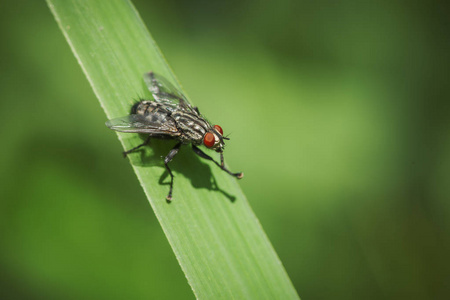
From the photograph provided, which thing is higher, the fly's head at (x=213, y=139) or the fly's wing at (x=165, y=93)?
the fly's wing at (x=165, y=93)

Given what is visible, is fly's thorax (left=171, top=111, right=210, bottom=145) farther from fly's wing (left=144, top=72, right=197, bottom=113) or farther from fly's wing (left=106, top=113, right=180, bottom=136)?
fly's wing (left=144, top=72, right=197, bottom=113)

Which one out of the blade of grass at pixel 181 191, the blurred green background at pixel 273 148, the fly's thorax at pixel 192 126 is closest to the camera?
the blade of grass at pixel 181 191

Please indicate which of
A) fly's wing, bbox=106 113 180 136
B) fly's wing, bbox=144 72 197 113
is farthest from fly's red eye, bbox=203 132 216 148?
fly's wing, bbox=144 72 197 113

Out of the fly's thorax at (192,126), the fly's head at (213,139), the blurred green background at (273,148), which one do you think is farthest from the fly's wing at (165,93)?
the blurred green background at (273,148)

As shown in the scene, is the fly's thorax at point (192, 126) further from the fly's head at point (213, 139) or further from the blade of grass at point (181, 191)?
the blade of grass at point (181, 191)

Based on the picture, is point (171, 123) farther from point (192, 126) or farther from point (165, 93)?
point (165, 93)

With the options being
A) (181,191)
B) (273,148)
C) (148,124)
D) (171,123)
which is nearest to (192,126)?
(171,123)
